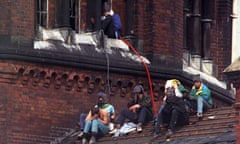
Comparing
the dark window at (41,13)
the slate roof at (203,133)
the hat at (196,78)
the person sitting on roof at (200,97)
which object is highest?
the dark window at (41,13)

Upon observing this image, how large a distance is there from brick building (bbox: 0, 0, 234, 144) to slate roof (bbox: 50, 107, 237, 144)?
163 centimetres

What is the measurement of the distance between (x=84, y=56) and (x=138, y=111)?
2590 mm

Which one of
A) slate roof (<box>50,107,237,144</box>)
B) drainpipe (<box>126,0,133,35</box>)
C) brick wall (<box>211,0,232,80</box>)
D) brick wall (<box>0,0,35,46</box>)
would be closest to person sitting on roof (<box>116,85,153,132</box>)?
slate roof (<box>50,107,237,144</box>)

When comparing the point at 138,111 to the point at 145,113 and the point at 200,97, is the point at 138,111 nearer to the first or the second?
the point at 145,113

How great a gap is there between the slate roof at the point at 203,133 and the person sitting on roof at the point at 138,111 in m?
0.21

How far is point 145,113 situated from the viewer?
4581 cm

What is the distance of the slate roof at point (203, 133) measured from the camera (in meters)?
42.0

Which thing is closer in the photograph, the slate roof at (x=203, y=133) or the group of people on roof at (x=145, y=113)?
the slate roof at (x=203, y=133)

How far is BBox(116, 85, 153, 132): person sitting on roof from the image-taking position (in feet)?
150

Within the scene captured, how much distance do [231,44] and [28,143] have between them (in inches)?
283

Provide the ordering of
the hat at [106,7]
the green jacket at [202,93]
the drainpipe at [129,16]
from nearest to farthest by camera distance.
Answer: the green jacket at [202,93] < the hat at [106,7] < the drainpipe at [129,16]

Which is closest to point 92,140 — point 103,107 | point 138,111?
point 103,107

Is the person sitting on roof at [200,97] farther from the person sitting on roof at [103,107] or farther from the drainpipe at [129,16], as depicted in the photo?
the drainpipe at [129,16]

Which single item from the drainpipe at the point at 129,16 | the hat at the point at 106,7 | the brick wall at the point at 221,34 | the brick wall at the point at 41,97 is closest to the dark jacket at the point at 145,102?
the brick wall at the point at 41,97
